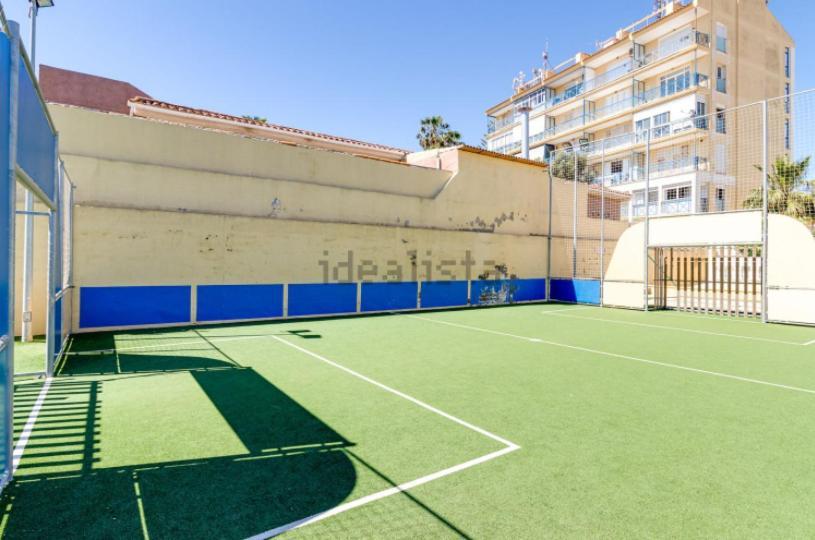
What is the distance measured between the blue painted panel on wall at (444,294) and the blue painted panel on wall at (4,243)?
14038 millimetres

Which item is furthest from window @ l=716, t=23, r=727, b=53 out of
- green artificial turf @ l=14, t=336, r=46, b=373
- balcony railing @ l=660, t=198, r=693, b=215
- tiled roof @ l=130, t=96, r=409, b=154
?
green artificial turf @ l=14, t=336, r=46, b=373

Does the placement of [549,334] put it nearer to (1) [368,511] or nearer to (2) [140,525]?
(1) [368,511]

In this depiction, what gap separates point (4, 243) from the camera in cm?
349

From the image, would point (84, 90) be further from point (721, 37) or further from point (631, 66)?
point (721, 37)

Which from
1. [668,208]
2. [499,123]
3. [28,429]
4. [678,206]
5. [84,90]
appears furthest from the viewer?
[499,123]

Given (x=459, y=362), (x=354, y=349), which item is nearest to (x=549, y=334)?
(x=459, y=362)

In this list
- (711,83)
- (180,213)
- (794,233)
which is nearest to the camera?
(180,213)

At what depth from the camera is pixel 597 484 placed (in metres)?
3.64

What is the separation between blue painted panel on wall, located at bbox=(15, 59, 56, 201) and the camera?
4.21m

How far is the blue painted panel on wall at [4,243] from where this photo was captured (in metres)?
3.49

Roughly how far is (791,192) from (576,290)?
8.14m

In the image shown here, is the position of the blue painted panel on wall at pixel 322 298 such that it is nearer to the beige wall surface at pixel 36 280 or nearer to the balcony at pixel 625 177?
the beige wall surface at pixel 36 280

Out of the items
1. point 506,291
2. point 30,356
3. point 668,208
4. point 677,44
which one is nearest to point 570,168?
point 668,208

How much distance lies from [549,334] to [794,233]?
28.6ft
